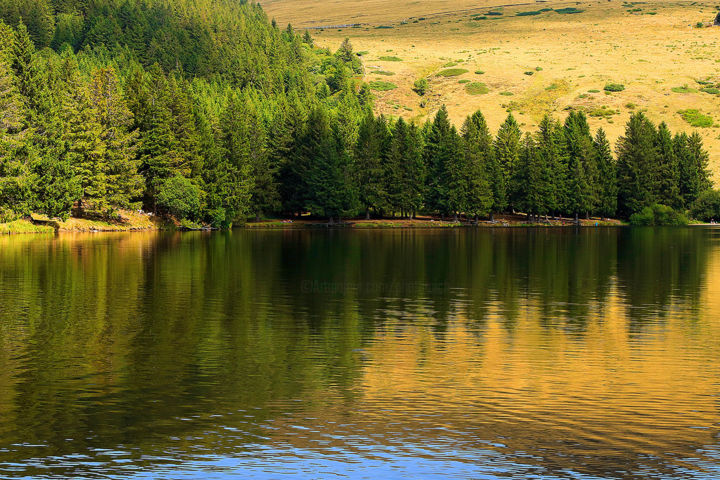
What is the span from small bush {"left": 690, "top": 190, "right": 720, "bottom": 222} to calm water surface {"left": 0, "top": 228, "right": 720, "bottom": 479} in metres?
118

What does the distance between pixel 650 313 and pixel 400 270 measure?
20035 millimetres

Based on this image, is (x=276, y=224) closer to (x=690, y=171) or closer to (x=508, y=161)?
(x=508, y=161)

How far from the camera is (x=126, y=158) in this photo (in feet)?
336

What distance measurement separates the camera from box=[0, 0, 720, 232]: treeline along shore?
91812 mm

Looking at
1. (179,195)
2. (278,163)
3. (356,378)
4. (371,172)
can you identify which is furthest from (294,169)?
(356,378)

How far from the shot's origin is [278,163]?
439 ft

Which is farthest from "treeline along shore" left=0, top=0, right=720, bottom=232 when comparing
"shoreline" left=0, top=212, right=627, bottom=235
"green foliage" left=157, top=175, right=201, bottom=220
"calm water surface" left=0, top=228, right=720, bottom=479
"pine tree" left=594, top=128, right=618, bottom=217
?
"calm water surface" left=0, top=228, right=720, bottom=479

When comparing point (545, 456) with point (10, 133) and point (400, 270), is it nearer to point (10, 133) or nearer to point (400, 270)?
point (400, 270)

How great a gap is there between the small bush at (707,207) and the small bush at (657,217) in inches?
320

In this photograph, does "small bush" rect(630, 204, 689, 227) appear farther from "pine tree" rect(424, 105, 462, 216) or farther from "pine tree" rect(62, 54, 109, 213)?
"pine tree" rect(62, 54, 109, 213)

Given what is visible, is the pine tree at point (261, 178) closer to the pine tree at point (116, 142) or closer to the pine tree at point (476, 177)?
the pine tree at point (116, 142)

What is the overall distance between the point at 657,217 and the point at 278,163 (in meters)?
65.1

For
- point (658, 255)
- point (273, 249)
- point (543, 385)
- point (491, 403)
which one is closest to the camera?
point (491, 403)

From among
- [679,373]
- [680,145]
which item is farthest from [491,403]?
[680,145]
